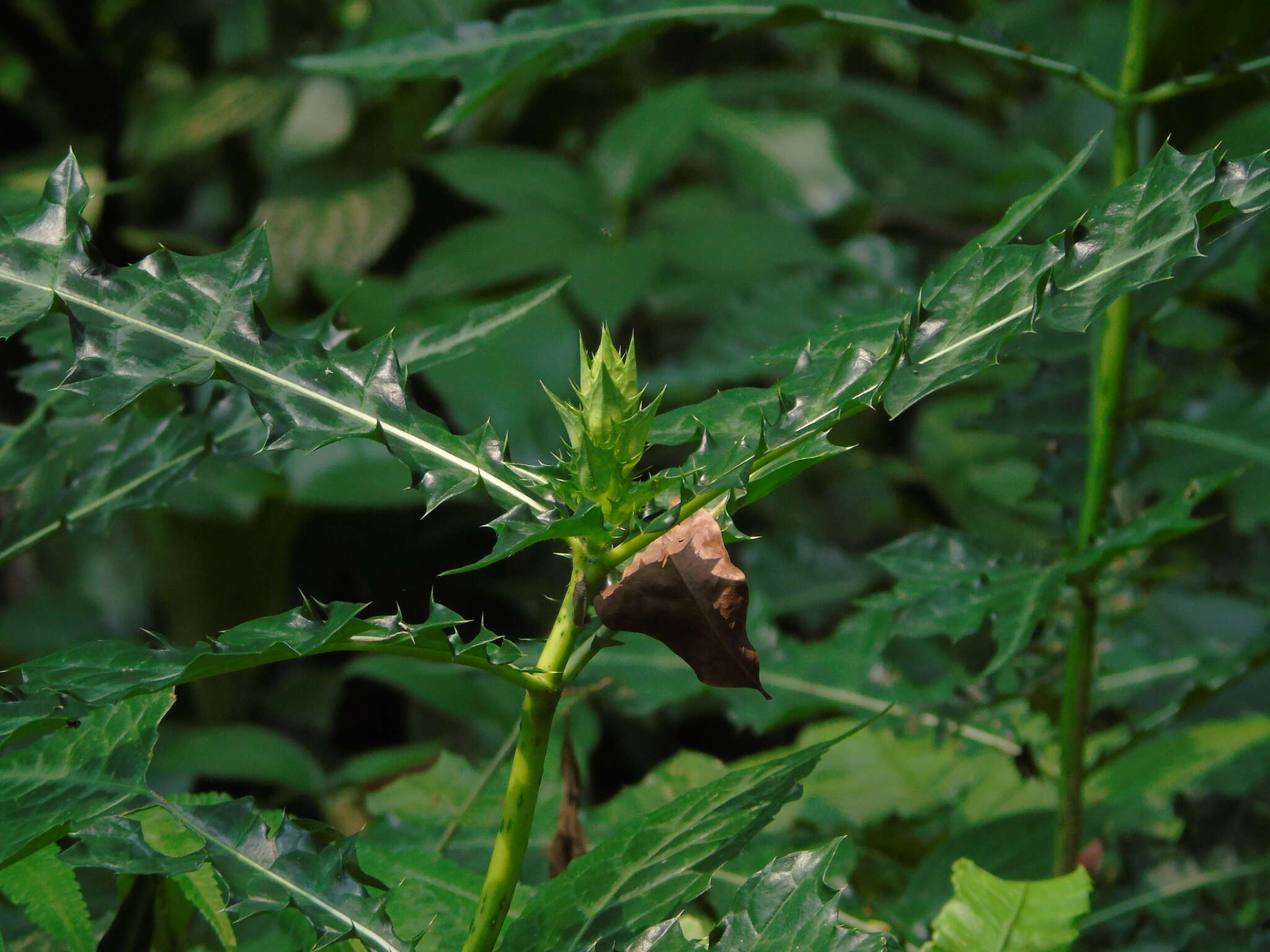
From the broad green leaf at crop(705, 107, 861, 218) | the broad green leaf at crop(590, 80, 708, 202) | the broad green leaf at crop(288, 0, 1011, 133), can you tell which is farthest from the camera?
the broad green leaf at crop(705, 107, 861, 218)

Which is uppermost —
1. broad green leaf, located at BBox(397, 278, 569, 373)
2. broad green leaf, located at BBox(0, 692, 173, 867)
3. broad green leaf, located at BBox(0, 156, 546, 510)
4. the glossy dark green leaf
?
broad green leaf, located at BBox(0, 156, 546, 510)

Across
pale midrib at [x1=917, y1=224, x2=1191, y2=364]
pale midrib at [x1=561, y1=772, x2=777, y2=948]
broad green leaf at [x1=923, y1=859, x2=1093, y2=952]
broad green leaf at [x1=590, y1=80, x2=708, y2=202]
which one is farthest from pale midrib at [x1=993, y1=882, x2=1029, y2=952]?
broad green leaf at [x1=590, y1=80, x2=708, y2=202]

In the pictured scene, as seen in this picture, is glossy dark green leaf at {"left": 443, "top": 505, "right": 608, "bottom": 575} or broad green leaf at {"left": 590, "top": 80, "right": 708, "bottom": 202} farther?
broad green leaf at {"left": 590, "top": 80, "right": 708, "bottom": 202}

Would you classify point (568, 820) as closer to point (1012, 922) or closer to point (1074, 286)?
point (1012, 922)

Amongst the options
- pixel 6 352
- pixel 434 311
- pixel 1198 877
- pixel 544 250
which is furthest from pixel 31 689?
pixel 6 352

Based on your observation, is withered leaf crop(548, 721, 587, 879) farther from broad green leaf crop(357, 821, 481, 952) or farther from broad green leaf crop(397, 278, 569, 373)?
broad green leaf crop(397, 278, 569, 373)

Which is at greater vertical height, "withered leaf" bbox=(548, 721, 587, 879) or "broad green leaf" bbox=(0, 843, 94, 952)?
"broad green leaf" bbox=(0, 843, 94, 952)

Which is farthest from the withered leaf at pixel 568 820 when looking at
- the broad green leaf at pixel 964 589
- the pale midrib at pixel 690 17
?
the pale midrib at pixel 690 17

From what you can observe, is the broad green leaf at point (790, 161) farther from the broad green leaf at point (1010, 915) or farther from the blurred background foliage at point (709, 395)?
the broad green leaf at point (1010, 915)
